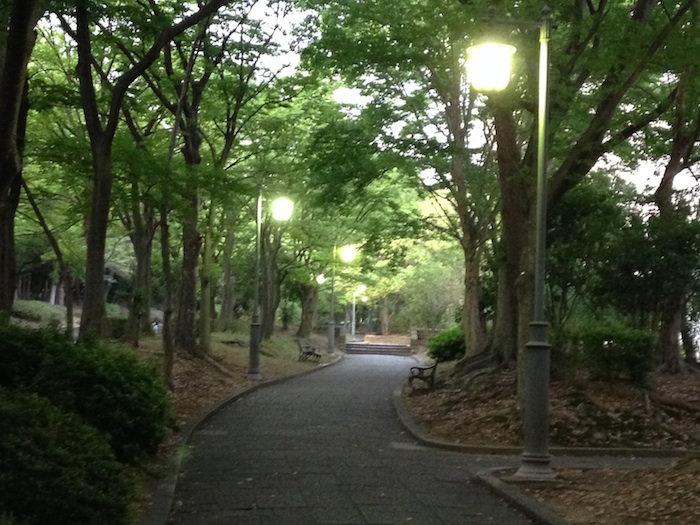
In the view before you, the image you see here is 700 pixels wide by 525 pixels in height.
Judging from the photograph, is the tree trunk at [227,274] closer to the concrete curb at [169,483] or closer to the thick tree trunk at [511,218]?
the thick tree trunk at [511,218]

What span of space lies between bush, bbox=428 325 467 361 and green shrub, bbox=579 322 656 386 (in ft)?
57.5

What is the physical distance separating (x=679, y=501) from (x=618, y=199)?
1450 centimetres

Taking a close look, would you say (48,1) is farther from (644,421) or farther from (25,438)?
(644,421)

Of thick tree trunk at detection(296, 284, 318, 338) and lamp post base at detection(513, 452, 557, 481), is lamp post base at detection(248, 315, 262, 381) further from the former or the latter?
thick tree trunk at detection(296, 284, 318, 338)

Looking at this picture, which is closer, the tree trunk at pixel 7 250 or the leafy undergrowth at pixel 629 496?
the leafy undergrowth at pixel 629 496

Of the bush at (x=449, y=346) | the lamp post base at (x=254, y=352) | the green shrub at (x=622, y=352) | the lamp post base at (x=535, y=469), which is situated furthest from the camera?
the bush at (x=449, y=346)

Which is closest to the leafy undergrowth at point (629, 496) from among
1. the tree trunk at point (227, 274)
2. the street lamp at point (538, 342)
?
the street lamp at point (538, 342)

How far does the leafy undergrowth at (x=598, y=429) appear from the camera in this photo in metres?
7.93

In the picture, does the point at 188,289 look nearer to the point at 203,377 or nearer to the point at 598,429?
the point at 203,377

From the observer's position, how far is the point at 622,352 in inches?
613

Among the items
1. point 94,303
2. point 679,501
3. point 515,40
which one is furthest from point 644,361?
point 94,303

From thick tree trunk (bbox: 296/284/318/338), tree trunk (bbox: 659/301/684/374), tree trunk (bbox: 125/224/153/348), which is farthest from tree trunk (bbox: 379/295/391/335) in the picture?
tree trunk (bbox: 659/301/684/374)

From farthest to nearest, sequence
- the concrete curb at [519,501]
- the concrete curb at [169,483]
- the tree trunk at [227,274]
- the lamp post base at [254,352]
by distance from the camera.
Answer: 1. the tree trunk at [227,274]
2. the lamp post base at [254,352]
3. the concrete curb at [519,501]
4. the concrete curb at [169,483]

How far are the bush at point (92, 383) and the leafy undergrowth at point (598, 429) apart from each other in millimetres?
4346
